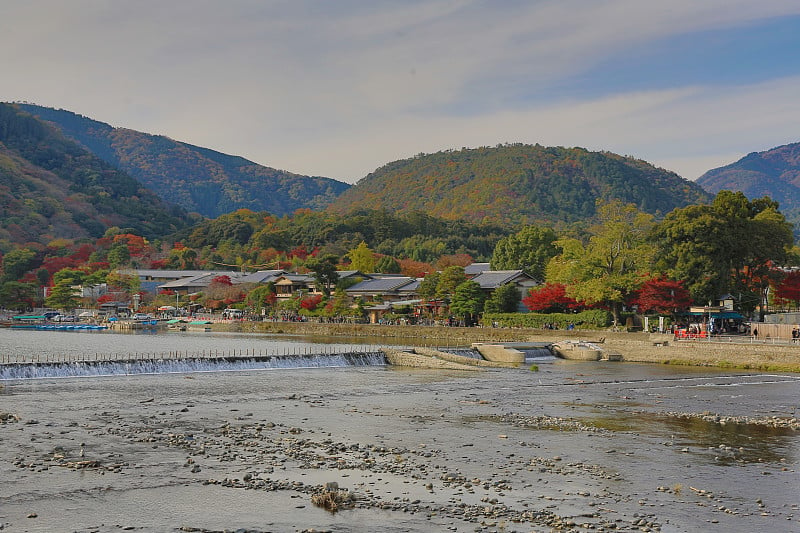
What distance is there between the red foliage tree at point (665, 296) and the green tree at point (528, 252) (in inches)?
906

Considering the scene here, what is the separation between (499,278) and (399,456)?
147ft

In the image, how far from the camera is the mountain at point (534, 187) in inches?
6407

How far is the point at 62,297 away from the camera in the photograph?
9125cm

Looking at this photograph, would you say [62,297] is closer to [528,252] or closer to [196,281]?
[196,281]

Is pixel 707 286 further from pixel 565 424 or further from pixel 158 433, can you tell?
pixel 158 433

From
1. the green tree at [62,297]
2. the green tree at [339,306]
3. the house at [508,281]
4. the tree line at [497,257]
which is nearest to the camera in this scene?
the tree line at [497,257]

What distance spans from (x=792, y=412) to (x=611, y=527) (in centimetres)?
1460

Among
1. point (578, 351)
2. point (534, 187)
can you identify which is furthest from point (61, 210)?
point (578, 351)

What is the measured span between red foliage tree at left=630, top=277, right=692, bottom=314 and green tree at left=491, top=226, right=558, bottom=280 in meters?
23.0

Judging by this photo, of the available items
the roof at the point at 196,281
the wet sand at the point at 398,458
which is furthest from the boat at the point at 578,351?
the roof at the point at 196,281

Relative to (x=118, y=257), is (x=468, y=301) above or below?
below

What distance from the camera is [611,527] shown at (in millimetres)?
12836

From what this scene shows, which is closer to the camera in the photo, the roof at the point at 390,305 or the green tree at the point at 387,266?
the roof at the point at 390,305

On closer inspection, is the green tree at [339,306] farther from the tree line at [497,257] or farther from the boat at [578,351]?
the boat at [578,351]
